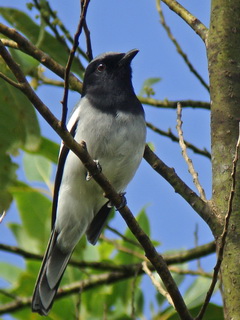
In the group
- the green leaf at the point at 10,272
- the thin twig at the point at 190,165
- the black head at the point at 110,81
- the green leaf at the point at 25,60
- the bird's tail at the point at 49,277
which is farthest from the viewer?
the green leaf at the point at 10,272

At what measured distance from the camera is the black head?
4.02 meters

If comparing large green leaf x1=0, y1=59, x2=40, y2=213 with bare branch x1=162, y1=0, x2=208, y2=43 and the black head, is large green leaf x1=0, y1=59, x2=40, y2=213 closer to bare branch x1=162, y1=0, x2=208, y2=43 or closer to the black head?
the black head

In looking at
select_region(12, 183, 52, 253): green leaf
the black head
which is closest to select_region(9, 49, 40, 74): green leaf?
the black head

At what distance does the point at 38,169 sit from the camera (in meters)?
4.76

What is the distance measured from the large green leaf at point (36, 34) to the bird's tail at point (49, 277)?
123 centimetres

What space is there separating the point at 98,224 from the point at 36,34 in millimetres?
1336

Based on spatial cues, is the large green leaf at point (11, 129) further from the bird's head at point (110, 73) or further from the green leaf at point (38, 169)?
the green leaf at point (38, 169)

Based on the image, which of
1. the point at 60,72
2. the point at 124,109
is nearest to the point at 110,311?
the point at 124,109

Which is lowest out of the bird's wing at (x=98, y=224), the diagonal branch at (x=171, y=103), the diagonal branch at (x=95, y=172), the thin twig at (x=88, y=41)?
the diagonal branch at (x=95, y=172)

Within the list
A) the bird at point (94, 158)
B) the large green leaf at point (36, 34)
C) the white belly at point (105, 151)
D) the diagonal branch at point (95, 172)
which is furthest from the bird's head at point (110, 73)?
the diagonal branch at point (95, 172)

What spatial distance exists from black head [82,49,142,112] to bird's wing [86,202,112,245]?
72 centimetres

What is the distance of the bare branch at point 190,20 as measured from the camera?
3546 millimetres

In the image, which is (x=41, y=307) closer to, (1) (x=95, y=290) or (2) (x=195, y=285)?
(1) (x=95, y=290)

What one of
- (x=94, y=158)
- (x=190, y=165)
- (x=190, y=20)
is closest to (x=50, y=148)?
(x=94, y=158)
